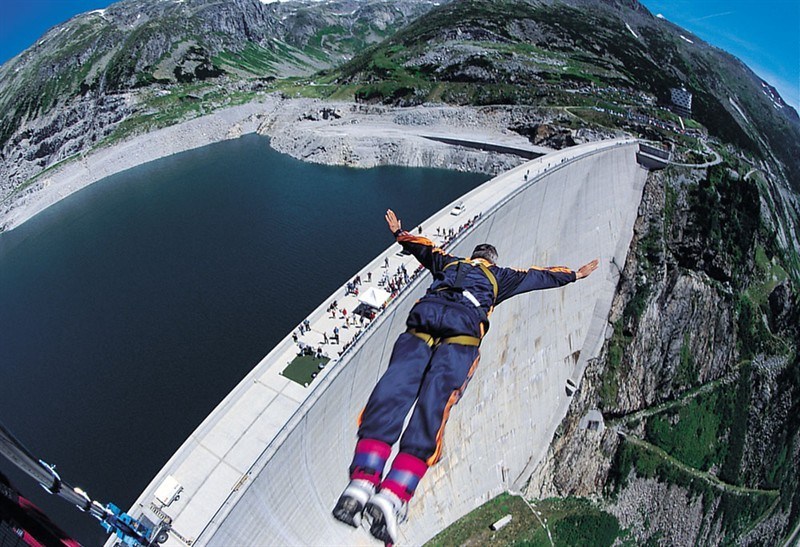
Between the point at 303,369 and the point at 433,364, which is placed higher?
the point at 433,364

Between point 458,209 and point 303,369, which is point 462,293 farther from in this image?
point 458,209

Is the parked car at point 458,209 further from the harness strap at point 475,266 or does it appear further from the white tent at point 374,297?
the harness strap at point 475,266

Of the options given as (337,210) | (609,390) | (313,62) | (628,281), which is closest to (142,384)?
(337,210)

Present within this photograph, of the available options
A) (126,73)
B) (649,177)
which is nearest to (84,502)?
(649,177)

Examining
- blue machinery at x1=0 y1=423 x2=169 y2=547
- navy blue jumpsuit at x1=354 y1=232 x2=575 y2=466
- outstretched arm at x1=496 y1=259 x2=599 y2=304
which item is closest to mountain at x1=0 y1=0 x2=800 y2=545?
blue machinery at x1=0 y1=423 x2=169 y2=547

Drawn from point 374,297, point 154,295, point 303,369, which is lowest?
point 154,295

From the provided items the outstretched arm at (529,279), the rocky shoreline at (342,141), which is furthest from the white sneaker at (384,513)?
the rocky shoreline at (342,141)

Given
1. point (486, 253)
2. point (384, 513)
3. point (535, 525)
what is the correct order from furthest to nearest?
1. point (535, 525)
2. point (486, 253)
3. point (384, 513)
